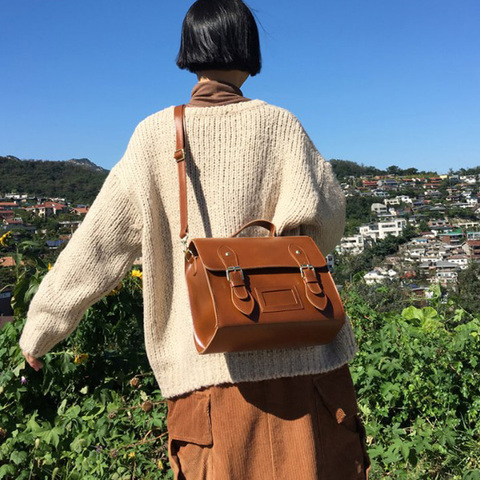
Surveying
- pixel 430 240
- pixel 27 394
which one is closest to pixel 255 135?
pixel 27 394

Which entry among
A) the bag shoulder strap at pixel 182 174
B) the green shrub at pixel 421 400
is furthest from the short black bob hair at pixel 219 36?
the green shrub at pixel 421 400

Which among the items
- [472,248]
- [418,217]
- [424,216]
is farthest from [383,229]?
[424,216]

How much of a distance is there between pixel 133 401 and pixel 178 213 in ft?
3.74

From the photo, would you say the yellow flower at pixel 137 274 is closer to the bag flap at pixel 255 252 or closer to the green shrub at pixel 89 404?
the green shrub at pixel 89 404

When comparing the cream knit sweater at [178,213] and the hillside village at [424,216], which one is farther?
the hillside village at [424,216]

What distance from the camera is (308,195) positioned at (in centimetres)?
103

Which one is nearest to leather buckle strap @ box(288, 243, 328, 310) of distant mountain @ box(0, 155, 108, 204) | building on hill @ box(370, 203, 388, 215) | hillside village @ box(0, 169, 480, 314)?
hillside village @ box(0, 169, 480, 314)

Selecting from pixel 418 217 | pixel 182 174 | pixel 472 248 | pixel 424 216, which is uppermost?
pixel 424 216

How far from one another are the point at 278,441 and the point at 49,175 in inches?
1288

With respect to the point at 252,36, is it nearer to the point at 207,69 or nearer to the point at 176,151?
the point at 207,69

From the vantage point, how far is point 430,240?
129 feet

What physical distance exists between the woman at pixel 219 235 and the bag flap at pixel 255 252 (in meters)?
0.10

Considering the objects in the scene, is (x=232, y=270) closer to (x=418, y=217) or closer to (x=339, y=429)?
(x=339, y=429)

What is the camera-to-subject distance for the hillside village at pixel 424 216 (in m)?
34.6
